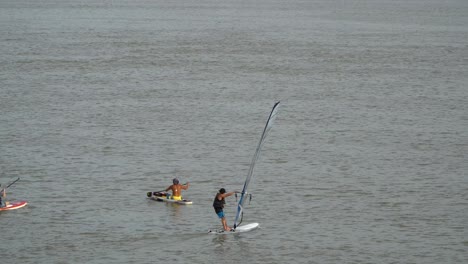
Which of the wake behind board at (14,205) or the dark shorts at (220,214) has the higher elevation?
the dark shorts at (220,214)

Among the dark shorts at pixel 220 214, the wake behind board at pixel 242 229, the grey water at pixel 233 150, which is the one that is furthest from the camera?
the wake behind board at pixel 242 229

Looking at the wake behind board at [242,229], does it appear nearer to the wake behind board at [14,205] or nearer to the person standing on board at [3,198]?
the wake behind board at [14,205]

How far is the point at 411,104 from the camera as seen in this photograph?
52.3 m

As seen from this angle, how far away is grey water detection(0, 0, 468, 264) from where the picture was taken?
2667 cm

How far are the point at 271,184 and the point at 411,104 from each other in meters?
21.0

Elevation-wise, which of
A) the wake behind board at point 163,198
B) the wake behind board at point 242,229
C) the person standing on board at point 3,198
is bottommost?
the wake behind board at point 242,229

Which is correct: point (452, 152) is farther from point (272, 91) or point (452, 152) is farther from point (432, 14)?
point (432, 14)

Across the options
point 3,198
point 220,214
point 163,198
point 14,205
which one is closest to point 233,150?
point 163,198

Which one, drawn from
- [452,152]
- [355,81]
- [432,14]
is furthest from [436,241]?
A: [432,14]

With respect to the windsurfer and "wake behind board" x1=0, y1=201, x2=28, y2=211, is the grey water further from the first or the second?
the windsurfer

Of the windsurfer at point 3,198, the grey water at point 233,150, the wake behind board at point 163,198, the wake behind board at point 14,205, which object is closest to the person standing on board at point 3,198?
the windsurfer at point 3,198

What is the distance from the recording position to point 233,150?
39.8 metres

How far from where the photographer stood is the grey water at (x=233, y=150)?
87.5ft

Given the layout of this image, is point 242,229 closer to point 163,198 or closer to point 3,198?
point 163,198
